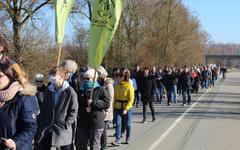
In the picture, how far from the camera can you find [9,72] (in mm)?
4754

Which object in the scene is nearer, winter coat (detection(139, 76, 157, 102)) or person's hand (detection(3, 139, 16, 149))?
person's hand (detection(3, 139, 16, 149))

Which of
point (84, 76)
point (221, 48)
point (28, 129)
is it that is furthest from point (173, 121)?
point (221, 48)

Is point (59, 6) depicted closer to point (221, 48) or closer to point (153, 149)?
point (153, 149)

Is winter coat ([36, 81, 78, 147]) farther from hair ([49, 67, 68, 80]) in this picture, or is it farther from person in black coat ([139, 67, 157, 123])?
person in black coat ([139, 67, 157, 123])

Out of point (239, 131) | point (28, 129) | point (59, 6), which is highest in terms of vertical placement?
point (59, 6)

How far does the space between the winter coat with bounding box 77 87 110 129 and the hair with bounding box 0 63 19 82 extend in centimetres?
357

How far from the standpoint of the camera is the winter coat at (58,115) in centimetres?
705

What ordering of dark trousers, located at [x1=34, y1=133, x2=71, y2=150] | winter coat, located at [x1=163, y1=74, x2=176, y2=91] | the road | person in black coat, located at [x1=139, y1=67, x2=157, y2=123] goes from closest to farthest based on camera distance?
dark trousers, located at [x1=34, y1=133, x2=71, y2=150] < the road < person in black coat, located at [x1=139, y1=67, x2=157, y2=123] < winter coat, located at [x1=163, y1=74, x2=176, y2=91]

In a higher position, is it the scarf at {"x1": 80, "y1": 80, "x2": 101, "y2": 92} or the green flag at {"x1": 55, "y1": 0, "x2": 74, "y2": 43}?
the green flag at {"x1": 55, "y1": 0, "x2": 74, "y2": 43}

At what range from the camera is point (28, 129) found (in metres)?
4.79

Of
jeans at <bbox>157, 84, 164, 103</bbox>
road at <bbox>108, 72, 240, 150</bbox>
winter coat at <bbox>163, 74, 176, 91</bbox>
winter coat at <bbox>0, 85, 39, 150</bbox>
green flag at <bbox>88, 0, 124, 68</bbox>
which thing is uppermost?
green flag at <bbox>88, 0, 124, 68</bbox>

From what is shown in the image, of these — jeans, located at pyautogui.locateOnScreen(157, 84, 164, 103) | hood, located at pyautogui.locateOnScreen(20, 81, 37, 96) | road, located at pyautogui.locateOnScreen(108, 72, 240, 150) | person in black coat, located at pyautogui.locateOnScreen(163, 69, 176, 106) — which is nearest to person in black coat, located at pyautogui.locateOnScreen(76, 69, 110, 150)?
road, located at pyautogui.locateOnScreen(108, 72, 240, 150)

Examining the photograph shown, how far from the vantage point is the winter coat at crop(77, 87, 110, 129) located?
Answer: 327 inches

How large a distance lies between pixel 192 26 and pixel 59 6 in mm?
51269
